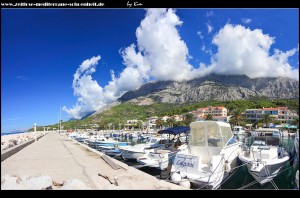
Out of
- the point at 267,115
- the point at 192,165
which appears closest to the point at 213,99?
the point at 267,115

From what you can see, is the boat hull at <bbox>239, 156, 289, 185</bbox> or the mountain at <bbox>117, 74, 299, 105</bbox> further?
the mountain at <bbox>117, 74, 299, 105</bbox>

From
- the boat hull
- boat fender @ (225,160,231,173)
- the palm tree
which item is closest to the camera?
the boat hull

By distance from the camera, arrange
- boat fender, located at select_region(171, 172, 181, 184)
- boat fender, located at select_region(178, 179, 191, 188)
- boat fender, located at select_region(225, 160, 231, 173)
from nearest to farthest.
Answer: boat fender, located at select_region(178, 179, 191, 188) → boat fender, located at select_region(171, 172, 181, 184) → boat fender, located at select_region(225, 160, 231, 173)

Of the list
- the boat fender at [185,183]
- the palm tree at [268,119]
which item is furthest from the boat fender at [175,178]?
the palm tree at [268,119]

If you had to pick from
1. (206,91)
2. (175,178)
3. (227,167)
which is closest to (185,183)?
(175,178)

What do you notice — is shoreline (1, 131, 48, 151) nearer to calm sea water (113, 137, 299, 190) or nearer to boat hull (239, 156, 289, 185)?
calm sea water (113, 137, 299, 190)

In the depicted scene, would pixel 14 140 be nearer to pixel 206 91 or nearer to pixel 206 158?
pixel 206 158

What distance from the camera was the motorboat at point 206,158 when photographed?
1089 cm

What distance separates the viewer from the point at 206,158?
12.6 m

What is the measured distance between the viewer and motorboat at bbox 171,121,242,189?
10.9 metres

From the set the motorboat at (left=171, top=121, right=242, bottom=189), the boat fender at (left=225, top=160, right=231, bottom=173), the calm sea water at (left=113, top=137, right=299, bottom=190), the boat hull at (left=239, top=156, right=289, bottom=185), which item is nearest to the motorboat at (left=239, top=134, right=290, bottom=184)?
the boat hull at (left=239, top=156, right=289, bottom=185)
